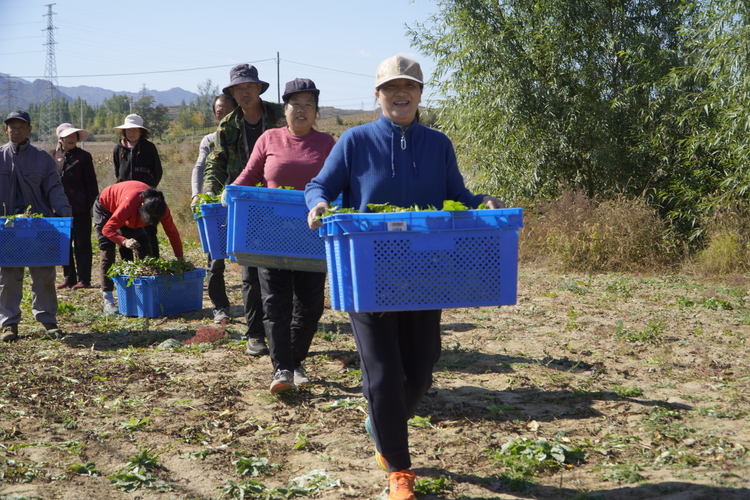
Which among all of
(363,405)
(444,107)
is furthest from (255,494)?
(444,107)

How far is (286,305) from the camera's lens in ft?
14.5

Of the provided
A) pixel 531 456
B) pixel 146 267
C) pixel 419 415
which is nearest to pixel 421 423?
pixel 419 415

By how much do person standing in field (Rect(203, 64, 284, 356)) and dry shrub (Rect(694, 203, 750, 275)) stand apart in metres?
6.68

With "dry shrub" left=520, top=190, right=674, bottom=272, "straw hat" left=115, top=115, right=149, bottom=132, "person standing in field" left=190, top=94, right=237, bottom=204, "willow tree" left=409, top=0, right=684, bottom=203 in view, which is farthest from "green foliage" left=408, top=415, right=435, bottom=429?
"willow tree" left=409, top=0, right=684, bottom=203

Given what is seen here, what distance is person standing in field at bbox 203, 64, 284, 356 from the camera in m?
5.37

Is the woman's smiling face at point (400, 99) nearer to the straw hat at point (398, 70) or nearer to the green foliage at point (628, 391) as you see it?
the straw hat at point (398, 70)

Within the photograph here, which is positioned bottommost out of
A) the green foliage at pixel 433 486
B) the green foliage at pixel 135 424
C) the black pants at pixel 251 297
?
the green foliage at pixel 135 424

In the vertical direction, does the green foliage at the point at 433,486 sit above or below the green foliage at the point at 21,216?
below

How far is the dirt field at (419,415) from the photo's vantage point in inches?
128

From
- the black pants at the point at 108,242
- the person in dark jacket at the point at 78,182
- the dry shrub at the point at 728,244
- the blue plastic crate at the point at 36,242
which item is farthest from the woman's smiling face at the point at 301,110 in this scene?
the dry shrub at the point at 728,244

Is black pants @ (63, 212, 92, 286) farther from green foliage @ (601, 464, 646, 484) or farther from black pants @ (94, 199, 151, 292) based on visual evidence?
green foliage @ (601, 464, 646, 484)

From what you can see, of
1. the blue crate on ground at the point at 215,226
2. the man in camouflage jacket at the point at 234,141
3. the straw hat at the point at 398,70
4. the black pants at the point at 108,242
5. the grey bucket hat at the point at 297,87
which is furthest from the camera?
the black pants at the point at 108,242

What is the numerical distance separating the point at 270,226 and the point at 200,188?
3.07m

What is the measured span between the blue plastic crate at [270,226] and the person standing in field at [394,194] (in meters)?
0.75
